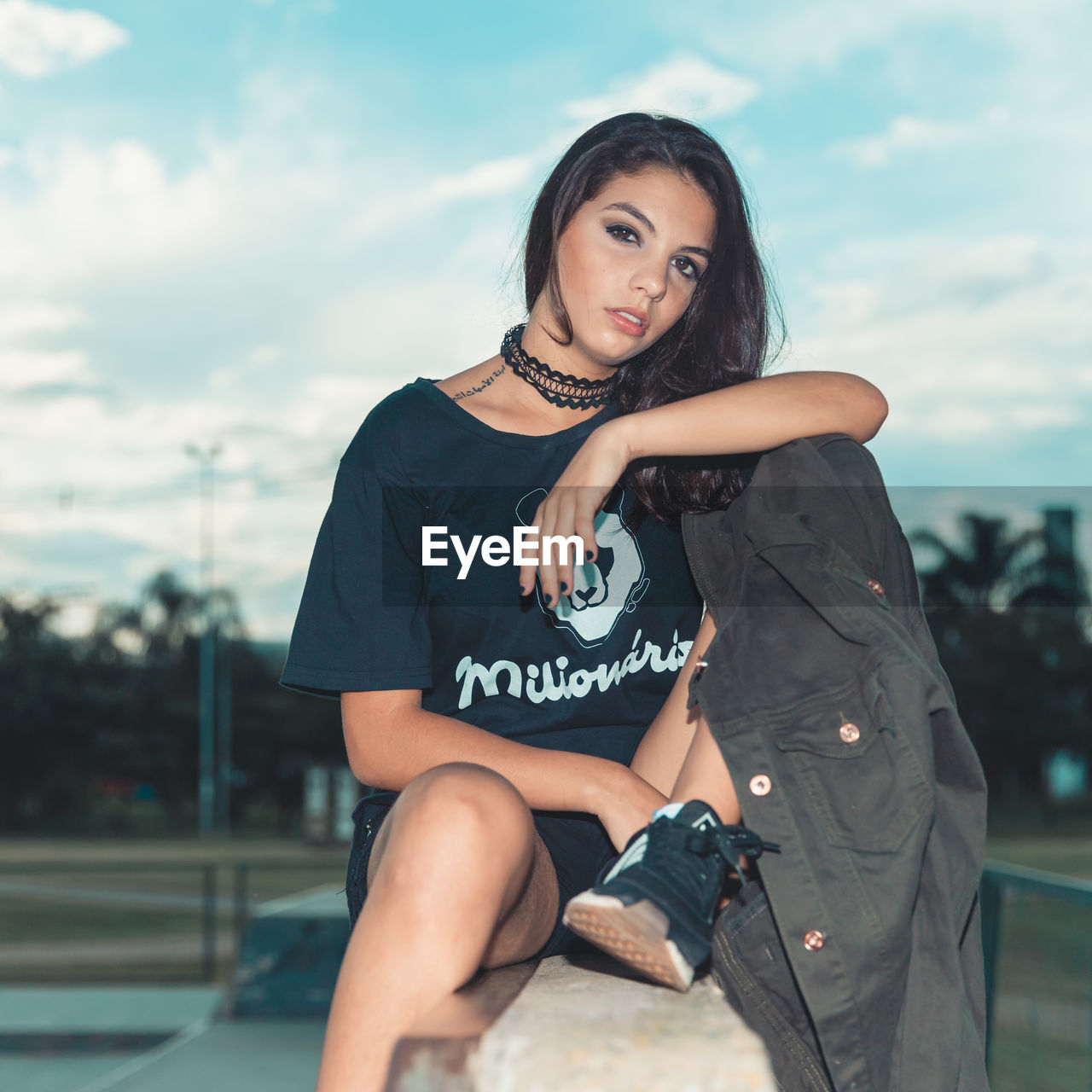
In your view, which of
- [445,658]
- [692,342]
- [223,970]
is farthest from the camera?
[223,970]

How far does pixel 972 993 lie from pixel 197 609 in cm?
4873

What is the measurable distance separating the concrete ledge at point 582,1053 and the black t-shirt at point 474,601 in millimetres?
845

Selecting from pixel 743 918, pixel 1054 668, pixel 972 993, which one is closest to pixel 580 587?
pixel 743 918

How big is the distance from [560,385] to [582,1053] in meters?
1.40

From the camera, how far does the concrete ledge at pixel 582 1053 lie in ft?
3.43

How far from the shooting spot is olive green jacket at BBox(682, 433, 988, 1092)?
4.66 ft

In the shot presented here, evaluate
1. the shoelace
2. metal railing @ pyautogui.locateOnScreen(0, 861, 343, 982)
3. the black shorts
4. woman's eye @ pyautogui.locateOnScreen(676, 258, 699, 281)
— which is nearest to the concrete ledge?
the shoelace

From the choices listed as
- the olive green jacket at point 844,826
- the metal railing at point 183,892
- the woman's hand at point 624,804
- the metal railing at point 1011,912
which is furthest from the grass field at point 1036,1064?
the metal railing at point 183,892

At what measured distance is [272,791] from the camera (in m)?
48.0

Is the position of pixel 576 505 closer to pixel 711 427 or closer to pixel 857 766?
pixel 711 427

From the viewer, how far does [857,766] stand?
1452 mm

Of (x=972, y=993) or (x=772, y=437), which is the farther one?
(x=772, y=437)

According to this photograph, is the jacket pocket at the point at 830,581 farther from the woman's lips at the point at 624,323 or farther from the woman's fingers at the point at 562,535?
the woman's lips at the point at 624,323

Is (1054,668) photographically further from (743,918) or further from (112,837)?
(743,918)
